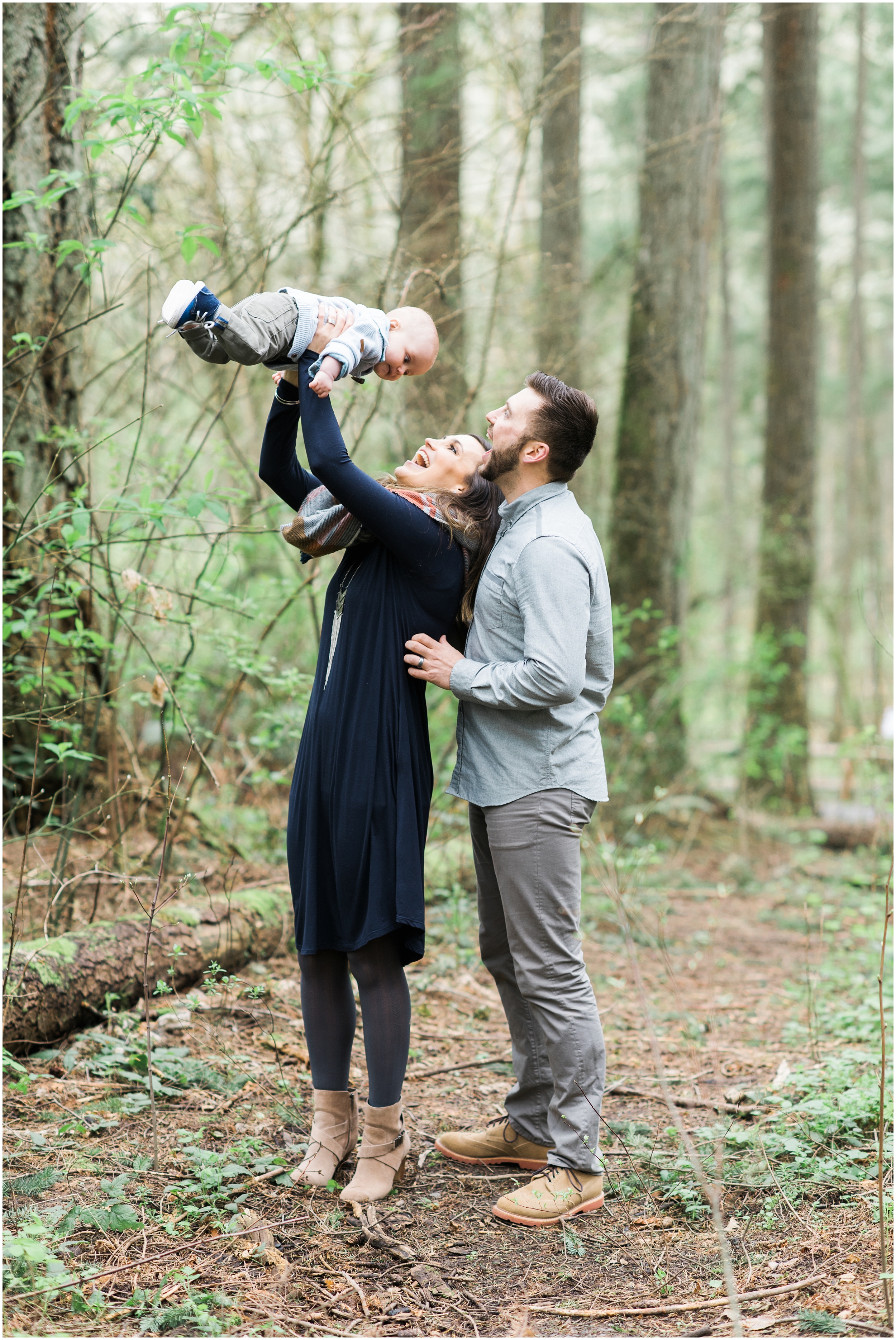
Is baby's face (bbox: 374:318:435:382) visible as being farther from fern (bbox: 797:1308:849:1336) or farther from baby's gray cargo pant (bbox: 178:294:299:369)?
fern (bbox: 797:1308:849:1336)

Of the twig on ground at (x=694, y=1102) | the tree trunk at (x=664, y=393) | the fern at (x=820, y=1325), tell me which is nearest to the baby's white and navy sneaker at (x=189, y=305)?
the fern at (x=820, y=1325)

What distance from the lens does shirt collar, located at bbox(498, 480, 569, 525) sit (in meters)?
2.92

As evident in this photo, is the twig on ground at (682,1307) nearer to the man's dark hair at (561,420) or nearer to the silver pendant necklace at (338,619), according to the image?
the silver pendant necklace at (338,619)

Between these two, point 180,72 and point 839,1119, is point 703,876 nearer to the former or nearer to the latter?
point 839,1119

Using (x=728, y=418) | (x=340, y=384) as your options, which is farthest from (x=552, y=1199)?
(x=728, y=418)

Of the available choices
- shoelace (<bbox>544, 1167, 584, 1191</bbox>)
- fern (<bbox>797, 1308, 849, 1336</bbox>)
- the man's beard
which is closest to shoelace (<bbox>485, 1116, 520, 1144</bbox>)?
shoelace (<bbox>544, 1167, 584, 1191</bbox>)

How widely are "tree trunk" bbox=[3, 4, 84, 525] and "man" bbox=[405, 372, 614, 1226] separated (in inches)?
88.3

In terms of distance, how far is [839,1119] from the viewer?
313 centimetres

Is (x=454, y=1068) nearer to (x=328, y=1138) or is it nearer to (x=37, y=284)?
(x=328, y=1138)

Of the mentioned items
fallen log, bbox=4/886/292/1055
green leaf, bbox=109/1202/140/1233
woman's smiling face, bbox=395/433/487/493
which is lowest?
green leaf, bbox=109/1202/140/1233

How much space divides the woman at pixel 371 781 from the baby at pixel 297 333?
4.1 inches

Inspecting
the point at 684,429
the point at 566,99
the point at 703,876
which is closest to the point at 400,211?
the point at 684,429

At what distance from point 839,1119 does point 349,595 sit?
2.19 metres

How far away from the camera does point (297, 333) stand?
8.68 feet
